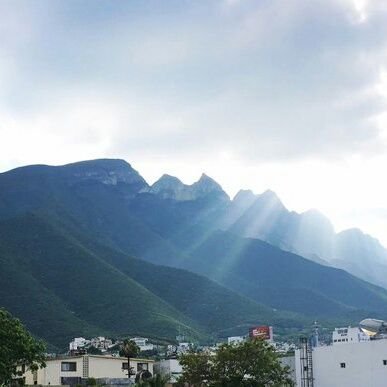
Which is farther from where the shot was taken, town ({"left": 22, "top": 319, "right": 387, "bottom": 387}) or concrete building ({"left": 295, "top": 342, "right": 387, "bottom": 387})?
town ({"left": 22, "top": 319, "right": 387, "bottom": 387})

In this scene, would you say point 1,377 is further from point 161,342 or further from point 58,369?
point 161,342

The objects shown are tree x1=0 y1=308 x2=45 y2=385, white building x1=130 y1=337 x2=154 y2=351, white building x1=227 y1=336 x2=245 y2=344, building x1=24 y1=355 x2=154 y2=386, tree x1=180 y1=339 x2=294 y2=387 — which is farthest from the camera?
white building x1=130 y1=337 x2=154 y2=351

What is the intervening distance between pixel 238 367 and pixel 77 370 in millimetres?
23533

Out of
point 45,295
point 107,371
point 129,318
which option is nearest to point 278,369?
point 107,371

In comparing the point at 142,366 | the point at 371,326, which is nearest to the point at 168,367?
the point at 142,366

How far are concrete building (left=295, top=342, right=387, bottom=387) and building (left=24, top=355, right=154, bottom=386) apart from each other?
851 inches

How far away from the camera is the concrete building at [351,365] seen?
6925 centimetres

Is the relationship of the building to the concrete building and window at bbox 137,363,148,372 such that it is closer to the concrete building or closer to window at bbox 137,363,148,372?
window at bbox 137,363,148,372

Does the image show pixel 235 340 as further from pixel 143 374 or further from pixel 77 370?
pixel 77 370

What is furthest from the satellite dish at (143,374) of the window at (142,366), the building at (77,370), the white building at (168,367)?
the white building at (168,367)

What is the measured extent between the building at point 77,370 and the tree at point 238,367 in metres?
15.1

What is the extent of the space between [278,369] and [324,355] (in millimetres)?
10513

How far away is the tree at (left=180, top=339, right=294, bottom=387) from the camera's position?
64.4 metres

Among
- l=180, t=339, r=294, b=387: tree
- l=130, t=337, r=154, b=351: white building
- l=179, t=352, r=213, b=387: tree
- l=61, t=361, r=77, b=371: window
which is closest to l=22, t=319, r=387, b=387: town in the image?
l=61, t=361, r=77, b=371: window
